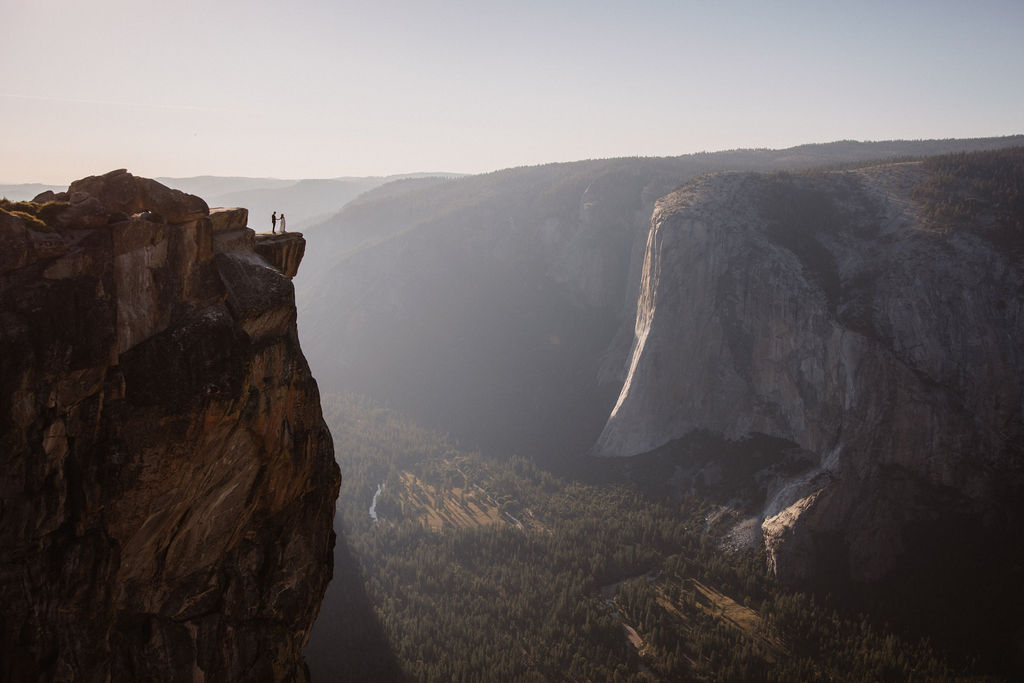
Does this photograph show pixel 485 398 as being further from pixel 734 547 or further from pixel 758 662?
pixel 758 662

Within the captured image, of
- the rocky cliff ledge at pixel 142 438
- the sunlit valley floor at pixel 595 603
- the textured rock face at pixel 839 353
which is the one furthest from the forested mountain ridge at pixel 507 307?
the rocky cliff ledge at pixel 142 438

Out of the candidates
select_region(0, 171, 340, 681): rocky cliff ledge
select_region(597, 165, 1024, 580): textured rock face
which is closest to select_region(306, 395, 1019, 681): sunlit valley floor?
select_region(597, 165, 1024, 580): textured rock face

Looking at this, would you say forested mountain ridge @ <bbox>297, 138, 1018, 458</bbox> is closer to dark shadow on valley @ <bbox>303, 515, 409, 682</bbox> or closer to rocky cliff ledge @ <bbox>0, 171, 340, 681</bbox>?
dark shadow on valley @ <bbox>303, 515, 409, 682</bbox>

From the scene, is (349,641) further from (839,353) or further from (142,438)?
(839,353)

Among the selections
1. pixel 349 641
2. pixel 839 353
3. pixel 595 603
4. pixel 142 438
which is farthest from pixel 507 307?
pixel 142 438

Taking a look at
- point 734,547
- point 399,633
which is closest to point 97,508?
point 399,633

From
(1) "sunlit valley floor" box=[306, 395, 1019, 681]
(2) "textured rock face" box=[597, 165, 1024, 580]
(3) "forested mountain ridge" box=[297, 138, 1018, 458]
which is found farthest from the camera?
(3) "forested mountain ridge" box=[297, 138, 1018, 458]
